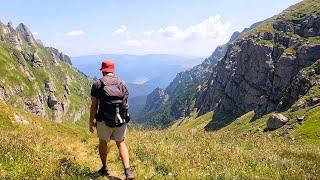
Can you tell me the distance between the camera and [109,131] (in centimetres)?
1248

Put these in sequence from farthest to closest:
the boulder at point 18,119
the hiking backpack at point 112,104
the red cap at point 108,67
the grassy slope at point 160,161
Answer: the boulder at point 18,119, the red cap at point 108,67, the grassy slope at point 160,161, the hiking backpack at point 112,104

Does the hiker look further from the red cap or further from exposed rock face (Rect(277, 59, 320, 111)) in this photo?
exposed rock face (Rect(277, 59, 320, 111))

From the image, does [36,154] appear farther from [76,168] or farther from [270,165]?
[270,165]

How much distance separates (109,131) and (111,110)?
691 millimetres

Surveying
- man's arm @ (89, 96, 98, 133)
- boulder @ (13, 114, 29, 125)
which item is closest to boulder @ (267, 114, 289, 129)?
boulder @ (13, 114, 29, 125)

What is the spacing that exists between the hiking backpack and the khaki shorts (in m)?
0.21

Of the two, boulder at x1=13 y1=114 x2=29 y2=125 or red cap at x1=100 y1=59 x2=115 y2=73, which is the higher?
red cap at x1=100 y1=59 x2=115 y2=73

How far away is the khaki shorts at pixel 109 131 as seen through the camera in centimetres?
1241

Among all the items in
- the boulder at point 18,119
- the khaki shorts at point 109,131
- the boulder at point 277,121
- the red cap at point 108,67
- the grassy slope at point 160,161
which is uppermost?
the red cap at point 108,67

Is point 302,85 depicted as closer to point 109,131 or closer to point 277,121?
point 277,121

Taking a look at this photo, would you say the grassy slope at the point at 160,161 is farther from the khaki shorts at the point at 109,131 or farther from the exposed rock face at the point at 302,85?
the exposed rock face at the point at 302,85

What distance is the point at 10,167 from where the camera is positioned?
474 inches

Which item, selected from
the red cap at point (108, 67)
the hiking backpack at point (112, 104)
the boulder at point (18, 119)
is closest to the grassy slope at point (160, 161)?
the hiking backpack at point (112, 104)

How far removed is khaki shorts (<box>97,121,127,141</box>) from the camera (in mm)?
12406
